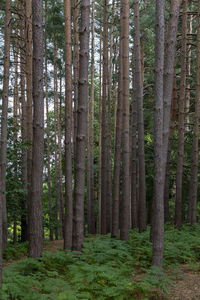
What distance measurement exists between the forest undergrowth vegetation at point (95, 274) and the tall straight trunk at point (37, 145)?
0.38 m

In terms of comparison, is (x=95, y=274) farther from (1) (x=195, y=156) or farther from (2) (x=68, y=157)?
(1) (x=195, y=156)

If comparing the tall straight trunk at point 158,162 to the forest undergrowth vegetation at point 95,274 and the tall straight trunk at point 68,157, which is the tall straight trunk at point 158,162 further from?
the tall straight trunk at point 68,157

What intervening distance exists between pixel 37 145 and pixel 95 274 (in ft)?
9.25

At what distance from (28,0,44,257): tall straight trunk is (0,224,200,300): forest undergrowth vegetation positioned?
15.0 inches

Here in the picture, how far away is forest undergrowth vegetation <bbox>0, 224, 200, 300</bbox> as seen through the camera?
16.1ft

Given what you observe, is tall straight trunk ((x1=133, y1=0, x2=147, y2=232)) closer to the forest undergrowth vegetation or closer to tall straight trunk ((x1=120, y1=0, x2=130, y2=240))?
tall straight trunk ((x1=120, y1=0, x2=130, y2=240))

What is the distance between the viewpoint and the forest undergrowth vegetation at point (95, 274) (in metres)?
4.90

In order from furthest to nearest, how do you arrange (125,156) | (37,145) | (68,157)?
1. (68,157)
2. (125,156)
3. (37,145)

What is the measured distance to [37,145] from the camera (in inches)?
275

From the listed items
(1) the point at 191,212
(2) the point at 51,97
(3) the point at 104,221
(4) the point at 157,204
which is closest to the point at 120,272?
(4) the point at 157,204

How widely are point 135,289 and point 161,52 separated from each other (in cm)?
418

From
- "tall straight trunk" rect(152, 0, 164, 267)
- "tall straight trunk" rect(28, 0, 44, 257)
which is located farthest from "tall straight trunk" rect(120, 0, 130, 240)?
"tall straight trunk" rect(152, 0, 164, 267)

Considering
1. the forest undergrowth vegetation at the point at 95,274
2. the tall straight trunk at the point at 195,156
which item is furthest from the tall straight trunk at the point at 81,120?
the tall straight trunk at the point at 195,156

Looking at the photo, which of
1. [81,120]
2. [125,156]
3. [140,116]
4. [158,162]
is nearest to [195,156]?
[140,116]
